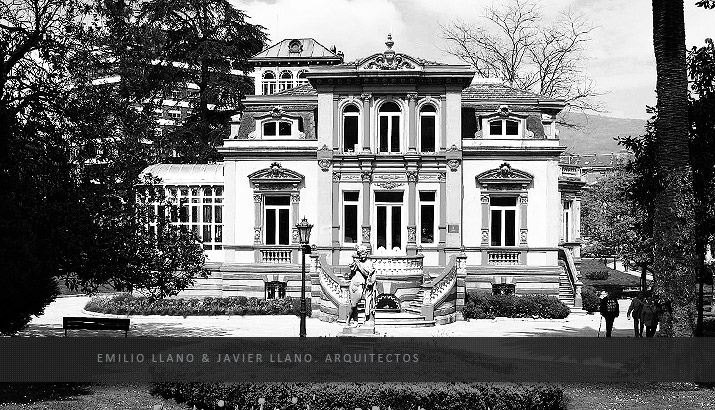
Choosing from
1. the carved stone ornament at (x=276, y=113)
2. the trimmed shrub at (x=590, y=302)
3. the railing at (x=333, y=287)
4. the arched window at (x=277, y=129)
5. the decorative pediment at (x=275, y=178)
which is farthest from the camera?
the arched window at (x=277, y=129)

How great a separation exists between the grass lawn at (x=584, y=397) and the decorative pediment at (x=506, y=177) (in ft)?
61.9

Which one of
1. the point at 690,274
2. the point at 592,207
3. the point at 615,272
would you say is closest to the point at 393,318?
the point at 690,274

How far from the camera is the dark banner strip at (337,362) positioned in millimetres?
16984

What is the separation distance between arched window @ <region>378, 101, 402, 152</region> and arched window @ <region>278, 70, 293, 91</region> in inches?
1158

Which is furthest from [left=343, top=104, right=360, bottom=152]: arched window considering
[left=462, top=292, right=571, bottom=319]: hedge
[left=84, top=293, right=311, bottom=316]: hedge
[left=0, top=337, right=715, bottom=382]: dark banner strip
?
[left=0, top=337, right=715, bottom=382]: dark banner strip

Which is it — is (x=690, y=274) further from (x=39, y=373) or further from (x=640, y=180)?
(x=39, y=373)

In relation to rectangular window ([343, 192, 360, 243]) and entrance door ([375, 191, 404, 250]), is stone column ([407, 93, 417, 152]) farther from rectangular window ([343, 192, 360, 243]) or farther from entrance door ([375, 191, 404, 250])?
rectangular window ([343, 192, 360, 243])

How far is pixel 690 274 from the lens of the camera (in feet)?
64.0

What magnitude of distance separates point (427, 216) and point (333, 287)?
21.0 ft

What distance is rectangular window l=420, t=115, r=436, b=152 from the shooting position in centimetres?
3703

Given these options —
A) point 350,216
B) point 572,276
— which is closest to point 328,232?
point 350,216

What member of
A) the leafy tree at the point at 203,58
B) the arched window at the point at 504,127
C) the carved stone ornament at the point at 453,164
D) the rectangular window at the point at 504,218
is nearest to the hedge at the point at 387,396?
the carved stone ornament at the point at 453,164

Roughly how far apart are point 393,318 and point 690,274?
541 inches

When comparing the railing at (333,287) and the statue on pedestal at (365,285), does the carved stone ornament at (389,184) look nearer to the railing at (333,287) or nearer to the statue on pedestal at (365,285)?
the railing at (333,287)
